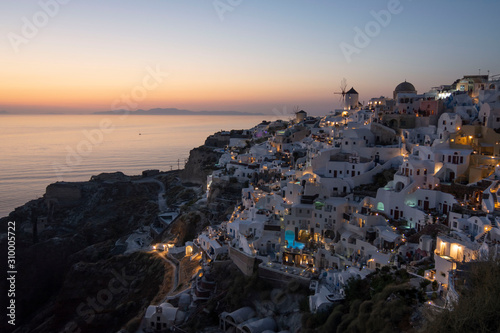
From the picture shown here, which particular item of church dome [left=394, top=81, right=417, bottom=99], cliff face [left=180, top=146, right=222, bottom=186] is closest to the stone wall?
church dome [left=394, top=81, right=417, bottom=99]

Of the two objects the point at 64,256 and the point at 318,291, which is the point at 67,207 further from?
the point at 318,291

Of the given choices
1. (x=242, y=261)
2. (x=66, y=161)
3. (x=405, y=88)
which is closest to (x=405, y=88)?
(x=405, y=88)

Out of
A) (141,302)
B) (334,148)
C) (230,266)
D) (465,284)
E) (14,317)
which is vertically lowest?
(14,317)

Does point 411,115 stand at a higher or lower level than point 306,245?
higher

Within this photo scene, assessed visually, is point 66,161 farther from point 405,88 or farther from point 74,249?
point 405,88

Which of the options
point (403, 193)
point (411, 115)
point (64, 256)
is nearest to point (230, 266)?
point (403, 193)

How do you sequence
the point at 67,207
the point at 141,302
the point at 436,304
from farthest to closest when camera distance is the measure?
the point at 67,207
the point at 141,302
the point at 436,304

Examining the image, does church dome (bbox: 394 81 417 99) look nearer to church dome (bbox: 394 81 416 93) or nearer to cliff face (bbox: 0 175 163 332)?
church dome (bbox: 394 81 416 93)

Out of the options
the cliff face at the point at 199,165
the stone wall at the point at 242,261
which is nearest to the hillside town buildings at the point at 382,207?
the stone wall at the point at 242,261
